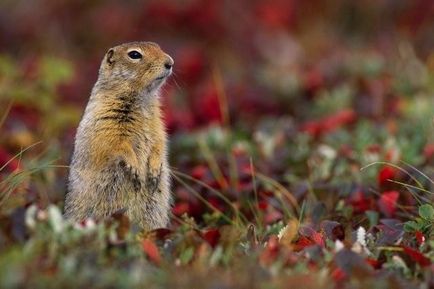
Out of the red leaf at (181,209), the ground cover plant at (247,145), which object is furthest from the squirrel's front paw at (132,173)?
the red leaf at (181,209)

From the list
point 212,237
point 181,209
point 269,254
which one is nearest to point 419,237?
point 269,254

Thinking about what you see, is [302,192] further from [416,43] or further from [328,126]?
[416,43]

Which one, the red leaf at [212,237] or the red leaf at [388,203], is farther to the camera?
the red leaf at [388,203]

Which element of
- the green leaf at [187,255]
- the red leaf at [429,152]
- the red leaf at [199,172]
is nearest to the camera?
the green leaf at [187,255]

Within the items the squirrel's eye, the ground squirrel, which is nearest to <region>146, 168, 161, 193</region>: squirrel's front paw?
the ground squirrel

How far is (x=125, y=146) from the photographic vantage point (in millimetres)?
5719

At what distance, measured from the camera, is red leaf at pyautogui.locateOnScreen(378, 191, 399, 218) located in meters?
6.04

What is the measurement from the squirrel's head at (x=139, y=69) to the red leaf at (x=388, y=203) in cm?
153

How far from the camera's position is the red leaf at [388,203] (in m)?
6.04

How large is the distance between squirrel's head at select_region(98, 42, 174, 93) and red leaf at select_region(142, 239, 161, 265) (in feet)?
5.71

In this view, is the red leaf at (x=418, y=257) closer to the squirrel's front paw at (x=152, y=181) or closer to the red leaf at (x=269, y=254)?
the red leaf at (x=269, y=254)

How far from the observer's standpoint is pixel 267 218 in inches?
246

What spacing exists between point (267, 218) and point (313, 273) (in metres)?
2.03

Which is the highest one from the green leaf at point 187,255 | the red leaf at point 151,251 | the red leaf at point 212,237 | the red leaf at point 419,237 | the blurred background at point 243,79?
the red leaf at point 151,251
